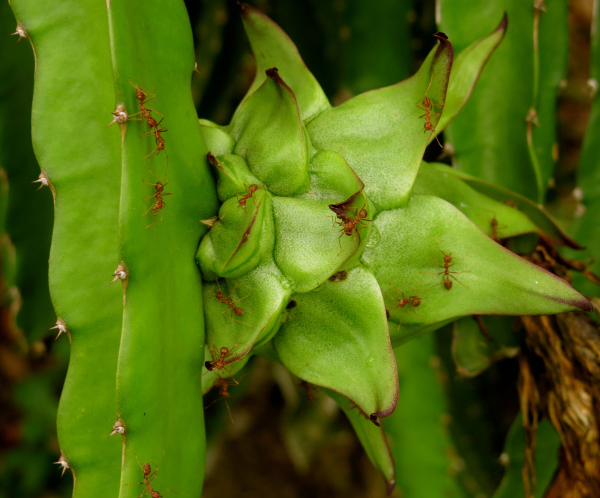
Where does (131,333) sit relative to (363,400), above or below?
above

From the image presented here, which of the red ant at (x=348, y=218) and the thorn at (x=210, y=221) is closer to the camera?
the red ant at (x=348, y=218)

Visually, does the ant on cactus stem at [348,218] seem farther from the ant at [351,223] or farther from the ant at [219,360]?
the ant at [219,360]

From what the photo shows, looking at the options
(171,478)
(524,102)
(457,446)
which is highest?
(524,102)

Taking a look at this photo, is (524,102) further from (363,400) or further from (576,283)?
(363,400)

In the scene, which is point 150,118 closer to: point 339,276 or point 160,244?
point 160,244

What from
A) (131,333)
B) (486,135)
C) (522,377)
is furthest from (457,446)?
(131,333)

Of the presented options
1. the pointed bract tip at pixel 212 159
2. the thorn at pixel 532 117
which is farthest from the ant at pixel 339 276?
the thorn at pixel 532 117

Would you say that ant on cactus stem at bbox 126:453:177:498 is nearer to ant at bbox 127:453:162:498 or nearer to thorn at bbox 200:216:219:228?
ant at bbox 127:453:162:498

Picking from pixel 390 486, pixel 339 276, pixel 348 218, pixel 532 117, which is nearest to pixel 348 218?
pixel 348 218

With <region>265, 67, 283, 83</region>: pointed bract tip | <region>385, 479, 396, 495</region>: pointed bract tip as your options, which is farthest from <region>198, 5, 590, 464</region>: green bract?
<region>385, 479, 396, 495</region>: pointed bract tip
